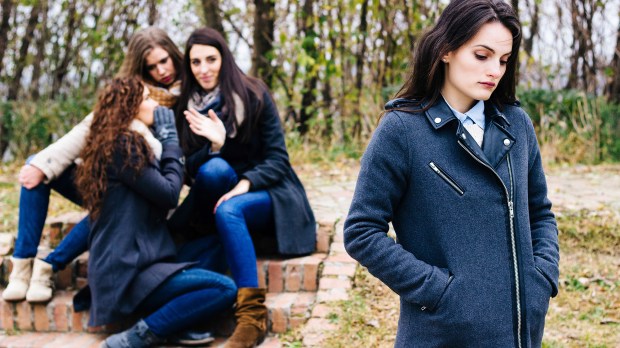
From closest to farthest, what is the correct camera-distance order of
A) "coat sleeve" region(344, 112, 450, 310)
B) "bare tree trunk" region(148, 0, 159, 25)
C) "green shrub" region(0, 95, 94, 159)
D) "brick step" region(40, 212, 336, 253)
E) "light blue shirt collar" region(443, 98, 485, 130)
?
1. "coat sleeve" region(344, 112, 450, 310)
2. "light blue shirt collar" region(443, 98, 485, 130)
3. "brick step" region(40, 212, 336, 253)
4. "green shrub" region(0, 95, 94, 159)
5. "bare tree trunk" region(148, 0, 159, 25)

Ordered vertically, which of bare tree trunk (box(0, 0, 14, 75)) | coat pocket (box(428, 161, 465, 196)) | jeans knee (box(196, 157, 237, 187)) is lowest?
jeans knee (box(196, 157, 237, 187))

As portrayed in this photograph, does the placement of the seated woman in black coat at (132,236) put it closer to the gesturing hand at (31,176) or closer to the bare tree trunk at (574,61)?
the gesturing hand at (31,176)

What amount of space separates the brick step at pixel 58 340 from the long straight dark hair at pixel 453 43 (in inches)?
81.8

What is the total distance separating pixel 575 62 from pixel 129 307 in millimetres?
7051

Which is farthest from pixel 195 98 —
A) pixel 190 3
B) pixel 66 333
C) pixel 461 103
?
pixel 190 3

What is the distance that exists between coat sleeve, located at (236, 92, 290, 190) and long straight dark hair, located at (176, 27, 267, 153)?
0.06 m

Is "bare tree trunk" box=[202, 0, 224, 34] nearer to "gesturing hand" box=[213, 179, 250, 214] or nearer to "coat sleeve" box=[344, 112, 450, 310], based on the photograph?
"gesturing hand" box=[213, 179, 250, 214]

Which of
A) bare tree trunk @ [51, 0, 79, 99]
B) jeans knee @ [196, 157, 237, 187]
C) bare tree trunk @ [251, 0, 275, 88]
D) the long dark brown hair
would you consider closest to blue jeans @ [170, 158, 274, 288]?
jeans knee @ [196, 157, 237, 187]

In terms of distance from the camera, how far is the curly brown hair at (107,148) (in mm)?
3449

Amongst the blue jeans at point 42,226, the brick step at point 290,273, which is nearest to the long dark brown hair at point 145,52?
the blue jeans at point 42,226

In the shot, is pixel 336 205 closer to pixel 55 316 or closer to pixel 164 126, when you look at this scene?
pixel 164 126

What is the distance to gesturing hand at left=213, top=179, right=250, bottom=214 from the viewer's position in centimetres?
377

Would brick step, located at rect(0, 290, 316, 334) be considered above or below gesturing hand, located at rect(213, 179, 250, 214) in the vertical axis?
below

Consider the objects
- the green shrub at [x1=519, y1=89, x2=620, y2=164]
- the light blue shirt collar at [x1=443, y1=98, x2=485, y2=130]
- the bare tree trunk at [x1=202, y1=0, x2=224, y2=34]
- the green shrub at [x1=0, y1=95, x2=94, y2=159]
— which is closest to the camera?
the light blue shirt collar at [x1=443, y1=98, x2=485, y2=130]
